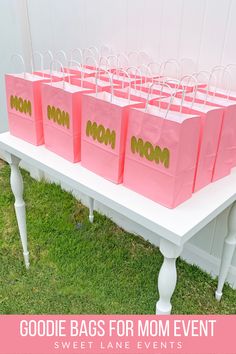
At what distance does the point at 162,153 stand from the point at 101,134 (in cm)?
20

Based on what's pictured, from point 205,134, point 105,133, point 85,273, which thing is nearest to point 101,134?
point 105,133

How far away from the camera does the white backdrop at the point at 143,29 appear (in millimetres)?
1085

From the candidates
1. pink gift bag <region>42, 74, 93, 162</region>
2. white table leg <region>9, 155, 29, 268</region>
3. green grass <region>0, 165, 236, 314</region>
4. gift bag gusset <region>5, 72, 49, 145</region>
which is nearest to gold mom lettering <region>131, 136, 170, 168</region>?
pink gift bag <region>42, 74, 93, 162</region>

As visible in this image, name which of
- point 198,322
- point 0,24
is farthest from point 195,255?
point 0,24

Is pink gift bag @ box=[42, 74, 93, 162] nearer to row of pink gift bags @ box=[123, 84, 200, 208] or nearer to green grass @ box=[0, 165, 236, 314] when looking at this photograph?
row of pink gift bags @ box=[123, 84, 200, 208]

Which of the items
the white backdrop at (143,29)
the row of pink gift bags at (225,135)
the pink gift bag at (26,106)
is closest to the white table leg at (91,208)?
the white backdrop at (143,29)

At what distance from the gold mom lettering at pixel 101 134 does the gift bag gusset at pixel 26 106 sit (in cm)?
24

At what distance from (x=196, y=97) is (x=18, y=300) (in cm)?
102

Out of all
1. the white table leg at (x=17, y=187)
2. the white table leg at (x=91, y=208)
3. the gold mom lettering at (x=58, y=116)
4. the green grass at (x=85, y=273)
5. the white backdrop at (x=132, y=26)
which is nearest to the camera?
the gold mom lettering at (x=58, y=116)

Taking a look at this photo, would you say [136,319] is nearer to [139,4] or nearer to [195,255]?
[195,255]

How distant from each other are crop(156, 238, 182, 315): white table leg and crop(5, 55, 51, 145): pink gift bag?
0.57m

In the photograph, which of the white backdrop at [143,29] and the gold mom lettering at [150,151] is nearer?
the gold mom lettering at [150,151]

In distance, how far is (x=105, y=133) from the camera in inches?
34.6

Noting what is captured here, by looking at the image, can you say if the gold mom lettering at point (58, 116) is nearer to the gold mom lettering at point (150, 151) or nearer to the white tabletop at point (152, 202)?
the white tabletop at point (152, 202)
